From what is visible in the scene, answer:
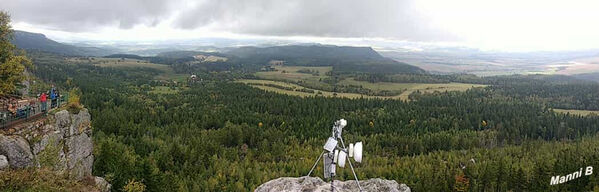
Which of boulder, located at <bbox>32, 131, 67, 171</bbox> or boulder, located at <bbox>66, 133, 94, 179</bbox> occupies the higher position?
Answer: boulder, located at <bbox>32, 131, 67, 171</bbox>

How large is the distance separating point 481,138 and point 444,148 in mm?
28461

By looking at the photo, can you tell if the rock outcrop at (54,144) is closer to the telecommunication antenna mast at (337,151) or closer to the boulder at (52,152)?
the boulder at (52,152)

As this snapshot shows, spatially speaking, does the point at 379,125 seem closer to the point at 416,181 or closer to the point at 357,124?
the point at 357,124

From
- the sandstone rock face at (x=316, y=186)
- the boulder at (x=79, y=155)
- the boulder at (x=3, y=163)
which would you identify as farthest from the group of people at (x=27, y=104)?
the sandstone rock face at (x=316, y=186)

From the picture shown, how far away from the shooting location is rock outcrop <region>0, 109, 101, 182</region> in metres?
31.6

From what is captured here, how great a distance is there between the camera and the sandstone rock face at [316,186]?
2461 cm

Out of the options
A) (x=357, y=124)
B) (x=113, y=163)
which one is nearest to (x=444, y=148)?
(x=357, y=124)

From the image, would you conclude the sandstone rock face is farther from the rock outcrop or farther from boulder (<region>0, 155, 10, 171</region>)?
the rock outcrop

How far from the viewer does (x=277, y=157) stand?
13012 cm

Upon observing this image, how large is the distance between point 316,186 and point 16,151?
2406 cm

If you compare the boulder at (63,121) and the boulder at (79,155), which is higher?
the boulder at (63,121)

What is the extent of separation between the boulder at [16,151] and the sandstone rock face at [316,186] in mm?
19736

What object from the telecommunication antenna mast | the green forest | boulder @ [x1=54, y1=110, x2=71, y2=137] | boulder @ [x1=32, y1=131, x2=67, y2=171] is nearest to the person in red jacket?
boulder @ [x1=54, y1=110, x2=71, y2=137]

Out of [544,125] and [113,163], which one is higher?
[113,163]
